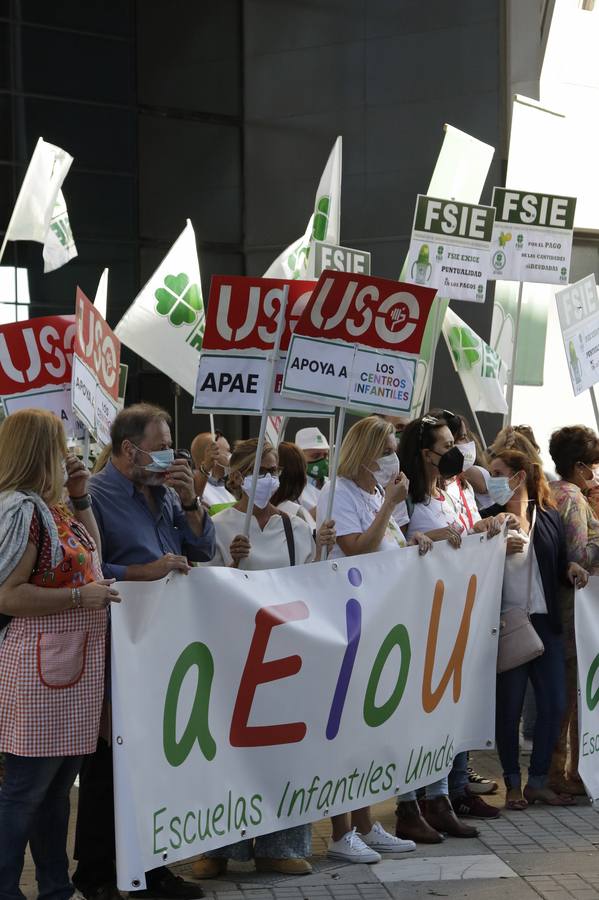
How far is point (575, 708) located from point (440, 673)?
58.6 inches

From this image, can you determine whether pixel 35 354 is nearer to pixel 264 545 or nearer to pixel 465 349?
pixel 264 545

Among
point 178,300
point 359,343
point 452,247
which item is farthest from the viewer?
point 178,300

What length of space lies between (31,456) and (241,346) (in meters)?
1.62

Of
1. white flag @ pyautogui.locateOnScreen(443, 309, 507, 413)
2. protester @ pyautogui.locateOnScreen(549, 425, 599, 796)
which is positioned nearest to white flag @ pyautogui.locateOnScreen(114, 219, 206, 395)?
white flag @ pyautogui.locateOnScreen(443, 309, 507, 413)

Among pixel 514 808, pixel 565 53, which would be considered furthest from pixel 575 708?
pixel 565 53

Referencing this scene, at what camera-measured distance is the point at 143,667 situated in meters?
4.80

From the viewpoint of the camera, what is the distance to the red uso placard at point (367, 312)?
19.0 ft

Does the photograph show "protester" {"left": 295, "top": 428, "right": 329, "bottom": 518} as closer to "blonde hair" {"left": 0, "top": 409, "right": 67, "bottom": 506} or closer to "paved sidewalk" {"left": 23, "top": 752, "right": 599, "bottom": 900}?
"paved sidewalk" {"left": 23, "top": 752, "right": 599, "bottom": 900}

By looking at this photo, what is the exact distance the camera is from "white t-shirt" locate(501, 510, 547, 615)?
22.0 ft

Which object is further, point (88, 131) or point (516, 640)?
point (88, 131)

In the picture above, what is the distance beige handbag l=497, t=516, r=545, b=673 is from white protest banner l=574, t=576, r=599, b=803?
252 millimetres

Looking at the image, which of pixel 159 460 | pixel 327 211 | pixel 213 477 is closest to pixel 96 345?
pixel 159 460

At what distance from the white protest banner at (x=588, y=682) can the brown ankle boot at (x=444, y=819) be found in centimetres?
84

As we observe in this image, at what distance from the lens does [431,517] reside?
257 inches
